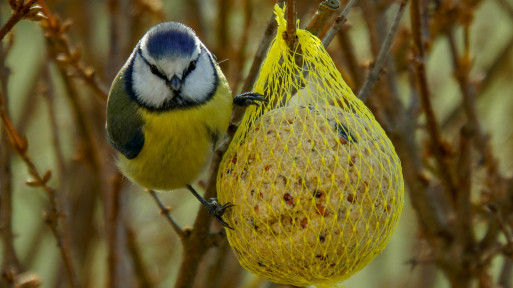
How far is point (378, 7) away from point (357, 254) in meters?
1.08

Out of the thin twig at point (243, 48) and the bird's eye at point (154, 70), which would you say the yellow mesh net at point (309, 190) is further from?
the thin twig at point (243, 48)

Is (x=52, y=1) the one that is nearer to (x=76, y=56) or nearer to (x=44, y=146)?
(x=76, y=56)

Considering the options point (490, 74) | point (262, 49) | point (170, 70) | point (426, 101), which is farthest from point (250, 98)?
point (490, 74)

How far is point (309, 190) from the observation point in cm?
148

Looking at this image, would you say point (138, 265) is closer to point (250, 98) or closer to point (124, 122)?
point (124, 122)

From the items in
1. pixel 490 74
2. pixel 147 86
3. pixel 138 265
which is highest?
pixel 147 86

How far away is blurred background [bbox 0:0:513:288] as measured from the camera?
2043 mm

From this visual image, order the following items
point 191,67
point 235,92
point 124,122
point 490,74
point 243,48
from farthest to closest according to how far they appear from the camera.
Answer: point 490,74 → point 243,48 → point 235,92 → point 124,122 → point 191,67

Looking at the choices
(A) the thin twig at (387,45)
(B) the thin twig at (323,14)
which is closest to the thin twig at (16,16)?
(B) the thin twig at (323,14)

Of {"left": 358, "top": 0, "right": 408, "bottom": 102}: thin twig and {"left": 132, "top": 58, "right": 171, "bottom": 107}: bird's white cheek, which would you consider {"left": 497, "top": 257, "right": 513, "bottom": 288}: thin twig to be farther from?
{"left": 132, "top": 58, "right": 171, "bottom": 107}: bird's white cheek

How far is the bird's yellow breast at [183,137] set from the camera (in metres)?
1.84

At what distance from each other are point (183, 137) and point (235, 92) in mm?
780

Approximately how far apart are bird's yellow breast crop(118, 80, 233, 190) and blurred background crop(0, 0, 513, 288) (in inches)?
9.7

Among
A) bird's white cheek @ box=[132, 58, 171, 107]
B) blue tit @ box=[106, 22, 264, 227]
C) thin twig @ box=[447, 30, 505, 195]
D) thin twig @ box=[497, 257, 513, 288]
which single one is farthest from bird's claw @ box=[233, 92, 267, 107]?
thin twig @ box=[497, 257, 513, 288]
